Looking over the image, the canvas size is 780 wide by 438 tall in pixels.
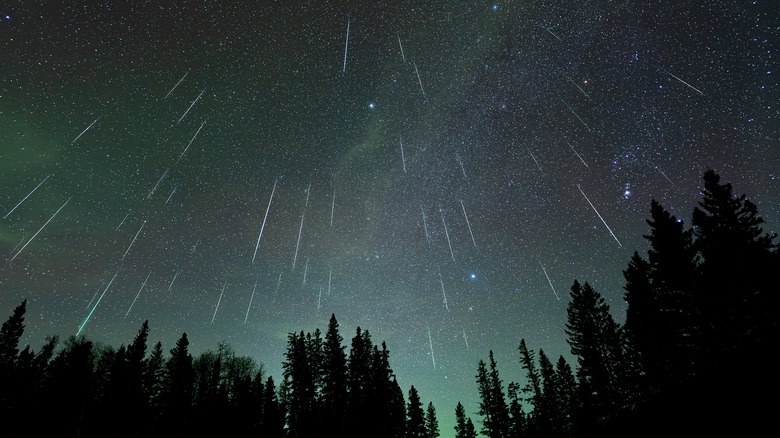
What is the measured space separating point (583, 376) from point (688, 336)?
17.3 m

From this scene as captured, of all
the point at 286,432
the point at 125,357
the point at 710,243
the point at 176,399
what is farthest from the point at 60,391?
the point at 710,243

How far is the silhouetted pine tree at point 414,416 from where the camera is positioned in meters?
56.1

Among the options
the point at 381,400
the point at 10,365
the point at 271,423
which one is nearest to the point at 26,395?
the point at 10,365

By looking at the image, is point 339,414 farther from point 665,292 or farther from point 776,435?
point 776,435

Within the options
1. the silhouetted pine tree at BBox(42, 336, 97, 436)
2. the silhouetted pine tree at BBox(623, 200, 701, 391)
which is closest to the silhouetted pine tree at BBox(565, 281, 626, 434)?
the silhouetted pine tree at BBox(623, 200, 701, 391)

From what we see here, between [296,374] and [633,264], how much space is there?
44.2 m

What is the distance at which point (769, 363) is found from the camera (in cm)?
475

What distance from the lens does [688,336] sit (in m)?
21.7

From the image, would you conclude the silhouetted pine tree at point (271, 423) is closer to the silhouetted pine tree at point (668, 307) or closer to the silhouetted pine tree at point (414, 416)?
the silhouetted pine tree at point (414, 416)

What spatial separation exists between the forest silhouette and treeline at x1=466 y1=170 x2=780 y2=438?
0.05 meters

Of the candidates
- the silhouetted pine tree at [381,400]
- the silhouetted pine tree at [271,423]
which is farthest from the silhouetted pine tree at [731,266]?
the silhouetted pine tree at [271,423]

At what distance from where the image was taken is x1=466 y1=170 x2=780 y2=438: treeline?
494 centimetres

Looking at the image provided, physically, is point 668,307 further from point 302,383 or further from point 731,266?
point 302,383

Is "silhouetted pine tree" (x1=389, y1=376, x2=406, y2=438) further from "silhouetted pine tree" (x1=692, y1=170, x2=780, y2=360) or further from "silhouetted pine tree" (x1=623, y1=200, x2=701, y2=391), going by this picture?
"silhouetted pine tree" (x1=692, y1=170, x2=780, y2=360)
